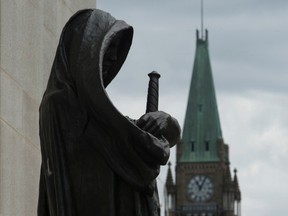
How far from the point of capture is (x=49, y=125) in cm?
538

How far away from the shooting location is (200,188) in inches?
7047

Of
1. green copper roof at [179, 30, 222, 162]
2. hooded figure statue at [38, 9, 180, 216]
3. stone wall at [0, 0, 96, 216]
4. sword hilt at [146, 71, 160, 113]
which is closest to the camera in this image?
hooded figure statue at [38, 9, 180, 216]

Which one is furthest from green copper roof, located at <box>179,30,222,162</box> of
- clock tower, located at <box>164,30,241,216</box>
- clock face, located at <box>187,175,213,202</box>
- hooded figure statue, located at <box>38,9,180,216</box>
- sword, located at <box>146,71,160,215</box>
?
hooded figure statue, located at <box>38,9,180,216</box>

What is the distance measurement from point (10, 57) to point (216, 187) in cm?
17148

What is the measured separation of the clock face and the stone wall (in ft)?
554

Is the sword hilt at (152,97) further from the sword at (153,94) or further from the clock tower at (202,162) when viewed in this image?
the clock tower at (202,162)

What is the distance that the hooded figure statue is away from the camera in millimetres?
5309

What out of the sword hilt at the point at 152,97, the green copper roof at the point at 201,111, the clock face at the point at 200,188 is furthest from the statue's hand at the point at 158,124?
the clock face at the point at 200,188

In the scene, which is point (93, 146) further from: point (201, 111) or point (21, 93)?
point (201, 111)

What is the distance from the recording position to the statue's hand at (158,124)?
5398 mm

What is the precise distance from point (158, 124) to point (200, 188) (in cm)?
17415

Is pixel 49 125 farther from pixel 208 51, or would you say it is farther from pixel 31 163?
pixel 208 51

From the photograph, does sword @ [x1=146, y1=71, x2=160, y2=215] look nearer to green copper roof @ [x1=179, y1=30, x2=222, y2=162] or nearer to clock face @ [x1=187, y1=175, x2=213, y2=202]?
green copper roof @ [x1=179, y1=30, x2=222, y2=162]

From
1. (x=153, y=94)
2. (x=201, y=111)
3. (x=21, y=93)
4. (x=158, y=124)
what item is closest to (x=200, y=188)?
(x=201, y=111)
